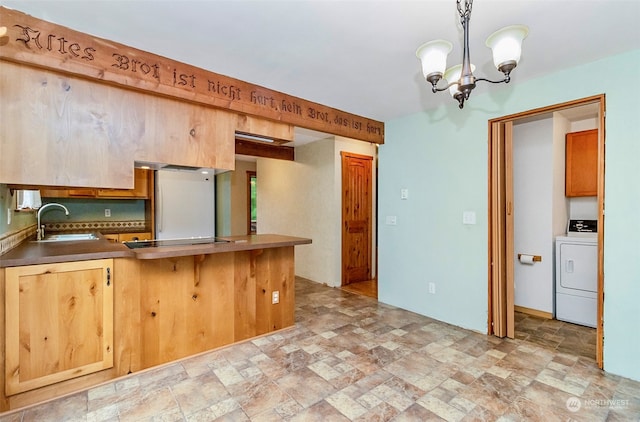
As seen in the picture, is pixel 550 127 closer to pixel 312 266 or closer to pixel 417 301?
pixel 417 301

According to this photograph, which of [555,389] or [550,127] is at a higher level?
[550,127]

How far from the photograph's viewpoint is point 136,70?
208cm

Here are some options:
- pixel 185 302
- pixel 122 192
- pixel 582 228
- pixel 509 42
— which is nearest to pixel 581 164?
pixel 582 228

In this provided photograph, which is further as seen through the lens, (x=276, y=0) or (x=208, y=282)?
(x=208, y=282)

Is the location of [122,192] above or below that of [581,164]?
below

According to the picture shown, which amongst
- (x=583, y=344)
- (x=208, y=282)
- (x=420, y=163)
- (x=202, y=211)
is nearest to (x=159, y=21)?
(x=208, y=282)

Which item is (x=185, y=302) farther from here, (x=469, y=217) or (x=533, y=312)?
(x=533, y=312)

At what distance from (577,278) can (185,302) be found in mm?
4033

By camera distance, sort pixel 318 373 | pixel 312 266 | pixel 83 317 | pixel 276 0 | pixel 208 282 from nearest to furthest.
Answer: pixel 276 0 < pixel 83 317 < pixel 318 373 < pixel 208 282 < pixel 312 266

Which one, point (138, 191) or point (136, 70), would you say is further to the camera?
point (138, 191)

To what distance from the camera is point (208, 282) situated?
2602 mm

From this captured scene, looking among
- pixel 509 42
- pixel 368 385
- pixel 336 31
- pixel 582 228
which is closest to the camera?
pixel 509 42

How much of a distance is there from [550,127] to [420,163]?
1.52 metres

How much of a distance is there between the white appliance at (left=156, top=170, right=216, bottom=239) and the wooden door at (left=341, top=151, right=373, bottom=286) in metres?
2.42
